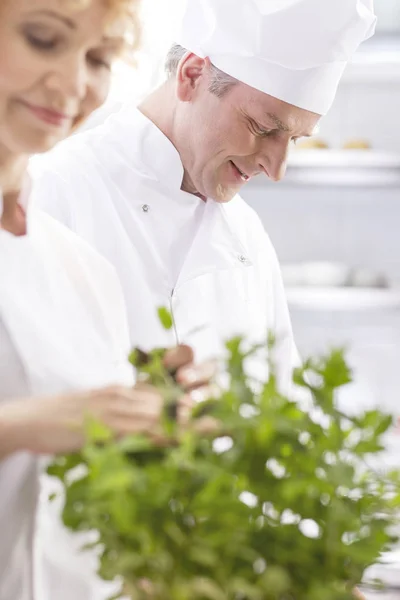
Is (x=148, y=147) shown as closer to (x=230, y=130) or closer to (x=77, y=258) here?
(x=230, y=130)

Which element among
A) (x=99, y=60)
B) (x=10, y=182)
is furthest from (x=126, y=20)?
(x=10, y=182)

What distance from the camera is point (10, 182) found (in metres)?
0.99

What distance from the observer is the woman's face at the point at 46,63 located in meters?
0.83

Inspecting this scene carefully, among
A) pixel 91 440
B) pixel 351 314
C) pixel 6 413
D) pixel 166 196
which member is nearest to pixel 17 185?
pixel 6 413

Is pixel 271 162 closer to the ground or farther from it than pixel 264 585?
farther from it

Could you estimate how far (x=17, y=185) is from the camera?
3.27ft

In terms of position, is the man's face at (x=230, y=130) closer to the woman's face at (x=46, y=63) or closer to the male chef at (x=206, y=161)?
the male chef at (x=206, y=161)

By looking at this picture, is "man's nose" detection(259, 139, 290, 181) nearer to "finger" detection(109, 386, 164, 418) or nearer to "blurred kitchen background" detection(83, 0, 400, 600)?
"finger" detection(109, 386, 164, 418)

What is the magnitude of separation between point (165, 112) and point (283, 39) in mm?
323

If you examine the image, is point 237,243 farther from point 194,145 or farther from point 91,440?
point 91,440

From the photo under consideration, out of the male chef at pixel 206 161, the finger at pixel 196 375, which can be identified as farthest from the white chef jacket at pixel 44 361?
the male chef at pixel 206 161

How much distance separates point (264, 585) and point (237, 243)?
4.13ft

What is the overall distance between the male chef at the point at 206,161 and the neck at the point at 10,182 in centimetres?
64

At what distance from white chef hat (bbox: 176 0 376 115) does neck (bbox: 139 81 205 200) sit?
6.3 inches
